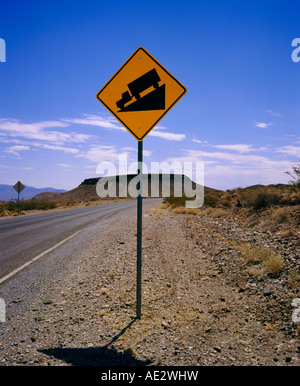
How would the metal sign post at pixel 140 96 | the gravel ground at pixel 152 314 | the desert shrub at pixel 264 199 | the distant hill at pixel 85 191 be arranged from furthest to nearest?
the distant hill at pixel 85 191 → the desert shrub at pixel 264 199 → the metal sign post at pixel 140 96 → the gravel ground at pixel 152 314

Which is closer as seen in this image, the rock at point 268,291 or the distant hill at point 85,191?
the rock at point 268,291

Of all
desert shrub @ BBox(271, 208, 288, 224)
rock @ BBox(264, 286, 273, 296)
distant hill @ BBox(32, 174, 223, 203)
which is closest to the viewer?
rock @ BBox(264, 286, 273, 296)

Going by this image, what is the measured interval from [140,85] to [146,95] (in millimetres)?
178

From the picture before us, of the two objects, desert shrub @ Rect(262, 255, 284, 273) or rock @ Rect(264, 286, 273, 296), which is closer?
rock @ Rect(264, 286, 273, 296)

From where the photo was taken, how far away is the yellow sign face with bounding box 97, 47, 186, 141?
13.3 ft

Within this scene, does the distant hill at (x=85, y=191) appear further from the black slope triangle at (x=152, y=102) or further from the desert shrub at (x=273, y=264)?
the black slope triangle at (x=152, y=102)

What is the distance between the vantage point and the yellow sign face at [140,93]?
4.07m

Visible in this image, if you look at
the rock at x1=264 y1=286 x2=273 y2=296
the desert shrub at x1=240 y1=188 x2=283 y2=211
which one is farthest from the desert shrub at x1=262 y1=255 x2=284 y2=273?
the desert shrub at x1=240 y1=188 x2=283 y2=211

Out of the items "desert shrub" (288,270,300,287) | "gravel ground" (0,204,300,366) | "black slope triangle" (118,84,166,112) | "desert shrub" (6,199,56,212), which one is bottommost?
"gravel ground" (0,204,300,366)

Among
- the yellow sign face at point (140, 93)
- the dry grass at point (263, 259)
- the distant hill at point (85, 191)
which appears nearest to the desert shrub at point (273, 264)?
the dry grass at point (263, 259)

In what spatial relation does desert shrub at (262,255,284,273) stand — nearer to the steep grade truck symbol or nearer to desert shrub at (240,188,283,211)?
the steep grade truck symbol

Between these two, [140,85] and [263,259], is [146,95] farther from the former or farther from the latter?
[263,259]

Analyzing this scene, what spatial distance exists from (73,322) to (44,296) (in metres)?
1.32

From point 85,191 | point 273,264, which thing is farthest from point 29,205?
point 85,191
